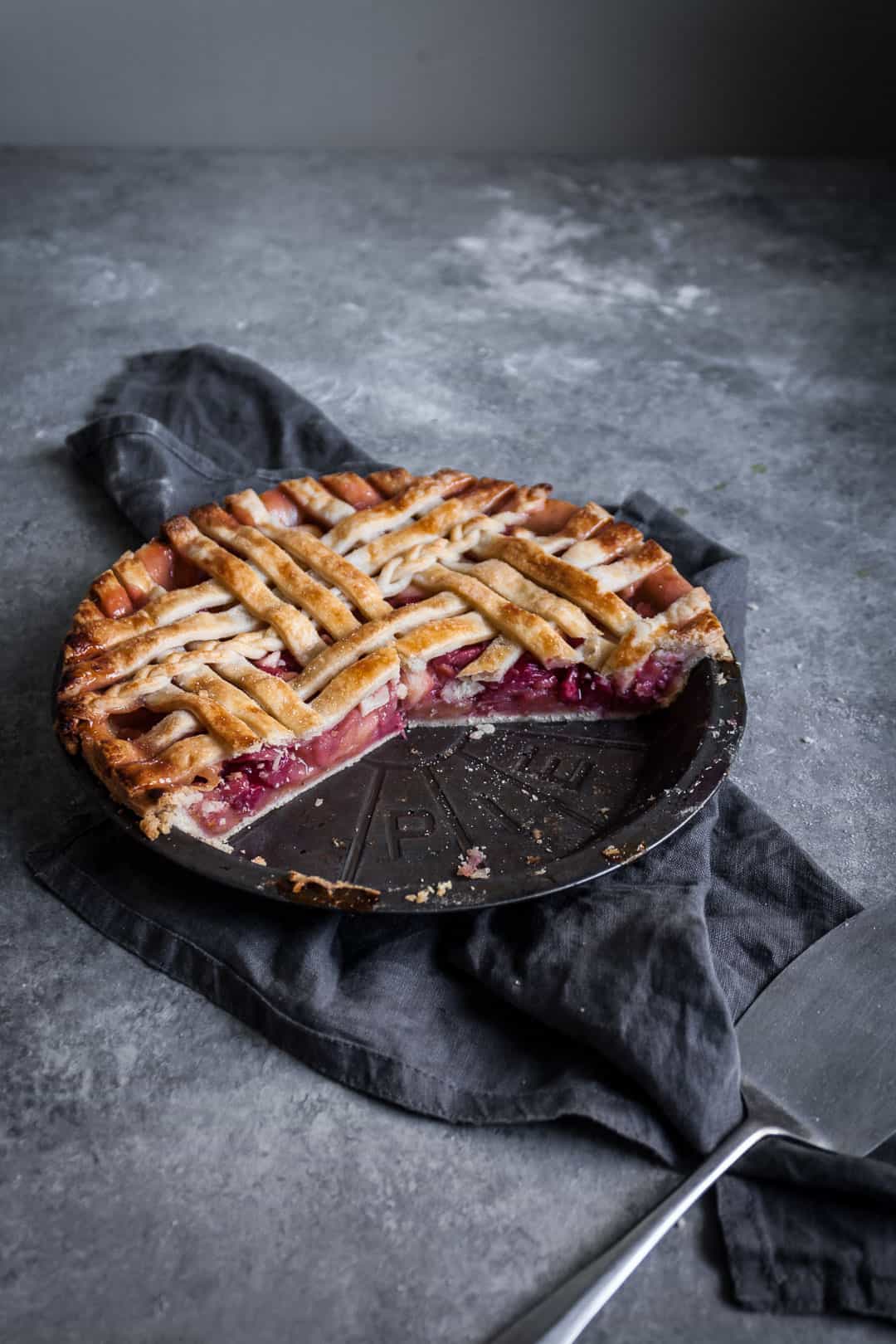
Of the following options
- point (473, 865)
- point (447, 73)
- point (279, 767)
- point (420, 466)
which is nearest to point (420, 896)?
point (473, 865)

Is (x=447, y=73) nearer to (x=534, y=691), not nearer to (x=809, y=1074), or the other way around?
(x=534, y=691)

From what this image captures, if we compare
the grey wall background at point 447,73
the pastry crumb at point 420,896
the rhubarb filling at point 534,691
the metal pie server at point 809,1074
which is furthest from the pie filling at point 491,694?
the grey wall background at point 447,73

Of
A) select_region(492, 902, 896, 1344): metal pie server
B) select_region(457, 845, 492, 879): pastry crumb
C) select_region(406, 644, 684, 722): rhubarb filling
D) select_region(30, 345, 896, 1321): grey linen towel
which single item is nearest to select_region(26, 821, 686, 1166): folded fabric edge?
select_region(30, 345, 896, 1321): grey linen towel

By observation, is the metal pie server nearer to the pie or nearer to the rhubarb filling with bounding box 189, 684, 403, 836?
the pie

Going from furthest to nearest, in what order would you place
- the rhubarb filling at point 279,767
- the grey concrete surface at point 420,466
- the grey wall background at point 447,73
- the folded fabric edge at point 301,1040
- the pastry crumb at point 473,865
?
1. the grey wall background at point 447,73
2. the rhubarb filling at point 279,767
3. the pastry crumb at point 473,865
4. the folded fabric edge at point 301,1040
5. the grey concrete surface at point 420,466

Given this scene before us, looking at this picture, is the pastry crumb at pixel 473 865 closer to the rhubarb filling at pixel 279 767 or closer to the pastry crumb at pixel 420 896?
the pastry crumb at pixel 420 896

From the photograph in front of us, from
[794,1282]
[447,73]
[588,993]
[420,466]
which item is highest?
[447,73]
